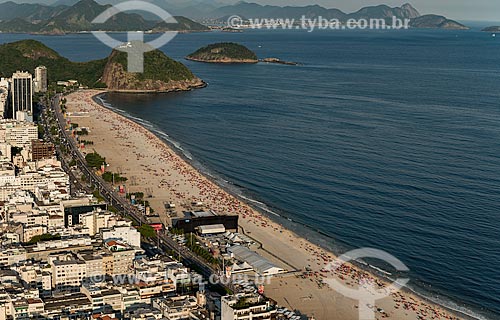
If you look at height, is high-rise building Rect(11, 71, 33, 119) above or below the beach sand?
above

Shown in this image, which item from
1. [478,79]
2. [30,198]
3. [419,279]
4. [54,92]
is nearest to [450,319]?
[419,279]

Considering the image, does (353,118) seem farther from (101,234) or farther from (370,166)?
(101,234)

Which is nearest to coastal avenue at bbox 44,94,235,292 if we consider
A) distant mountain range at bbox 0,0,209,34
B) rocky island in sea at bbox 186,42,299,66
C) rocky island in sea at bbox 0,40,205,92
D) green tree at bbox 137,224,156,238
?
green tree at bbox 137,224,156,238

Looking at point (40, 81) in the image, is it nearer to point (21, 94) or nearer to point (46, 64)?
point (46, 64)

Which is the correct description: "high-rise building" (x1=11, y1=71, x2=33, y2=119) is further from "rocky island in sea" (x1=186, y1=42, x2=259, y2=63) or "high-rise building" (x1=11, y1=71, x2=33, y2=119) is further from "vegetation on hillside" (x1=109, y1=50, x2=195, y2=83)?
"rocky island in sea" (x1=186, y1=42, x2=259, y2=63)

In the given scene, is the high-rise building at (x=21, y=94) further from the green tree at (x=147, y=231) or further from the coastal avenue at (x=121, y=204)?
the green tree at (x=147, y=231)

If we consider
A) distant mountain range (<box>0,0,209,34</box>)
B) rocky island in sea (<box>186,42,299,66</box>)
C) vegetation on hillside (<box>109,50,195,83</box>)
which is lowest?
vegetation on hillside (<box>109,50,195,83</box>)

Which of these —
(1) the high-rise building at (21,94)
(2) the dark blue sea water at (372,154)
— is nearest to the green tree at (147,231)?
(2) the dark blue sea water at (372,154)
